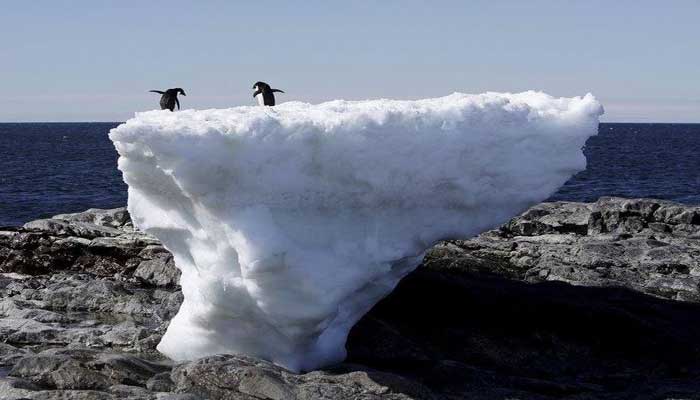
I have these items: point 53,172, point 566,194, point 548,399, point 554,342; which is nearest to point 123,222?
point 554,342

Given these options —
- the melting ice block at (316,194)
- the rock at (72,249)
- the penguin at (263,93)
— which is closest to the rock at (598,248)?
the melting ice block at (316,194)

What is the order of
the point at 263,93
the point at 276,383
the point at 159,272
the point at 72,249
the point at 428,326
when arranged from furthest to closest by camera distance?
the point at 263,93
the point at 72,249
the point at 159,272
the point at 428,326
the point at 276,383

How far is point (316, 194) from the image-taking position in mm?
12484

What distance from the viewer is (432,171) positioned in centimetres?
1291

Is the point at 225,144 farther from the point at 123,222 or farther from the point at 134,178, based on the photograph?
the point at 123,222

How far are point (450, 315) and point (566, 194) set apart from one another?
113 ft

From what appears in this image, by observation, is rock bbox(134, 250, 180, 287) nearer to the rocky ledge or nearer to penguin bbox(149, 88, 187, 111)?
the rocky ledge

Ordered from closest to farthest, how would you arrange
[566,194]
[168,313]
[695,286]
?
[168,313], [695,286], [566,194]

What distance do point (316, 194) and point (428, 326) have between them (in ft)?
11.5

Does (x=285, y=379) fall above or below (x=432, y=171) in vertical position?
below

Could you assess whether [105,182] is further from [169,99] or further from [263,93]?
[263,93]

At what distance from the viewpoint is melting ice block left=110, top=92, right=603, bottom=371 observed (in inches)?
472

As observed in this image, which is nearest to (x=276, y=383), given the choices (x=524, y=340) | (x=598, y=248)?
(x=524, y=340)

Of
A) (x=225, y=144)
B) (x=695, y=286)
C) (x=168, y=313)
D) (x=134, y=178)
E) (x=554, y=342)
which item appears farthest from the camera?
(x=695, y=286)
